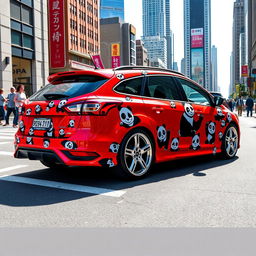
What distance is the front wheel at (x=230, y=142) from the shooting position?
684cm

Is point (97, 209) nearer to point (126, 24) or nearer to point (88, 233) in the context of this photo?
point (88, 233)

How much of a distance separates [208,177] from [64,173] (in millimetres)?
2228

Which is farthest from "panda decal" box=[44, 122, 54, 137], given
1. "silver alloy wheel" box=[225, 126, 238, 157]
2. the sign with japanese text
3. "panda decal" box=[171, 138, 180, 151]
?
the sign with japanese text

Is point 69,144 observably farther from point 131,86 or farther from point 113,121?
point 131,86

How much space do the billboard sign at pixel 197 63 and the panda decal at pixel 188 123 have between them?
546ft

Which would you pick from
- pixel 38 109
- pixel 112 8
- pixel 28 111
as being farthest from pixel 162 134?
pixel 112 8

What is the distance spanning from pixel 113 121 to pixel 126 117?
0.78 ft

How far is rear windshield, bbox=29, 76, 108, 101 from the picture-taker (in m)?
4.65

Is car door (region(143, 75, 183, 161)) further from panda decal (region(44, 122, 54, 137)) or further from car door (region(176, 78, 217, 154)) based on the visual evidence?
panda decal (region(44, 122, 54, 137))

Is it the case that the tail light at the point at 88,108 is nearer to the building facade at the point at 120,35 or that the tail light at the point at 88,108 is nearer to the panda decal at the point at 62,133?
the panda decal at the point at 62,133

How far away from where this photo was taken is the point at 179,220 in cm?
333

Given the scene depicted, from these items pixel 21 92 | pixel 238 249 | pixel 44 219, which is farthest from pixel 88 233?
pixel 21 92

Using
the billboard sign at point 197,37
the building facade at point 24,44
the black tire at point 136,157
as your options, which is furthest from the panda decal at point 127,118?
the billboard sign at point 197,37

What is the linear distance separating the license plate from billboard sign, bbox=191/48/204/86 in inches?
6618
